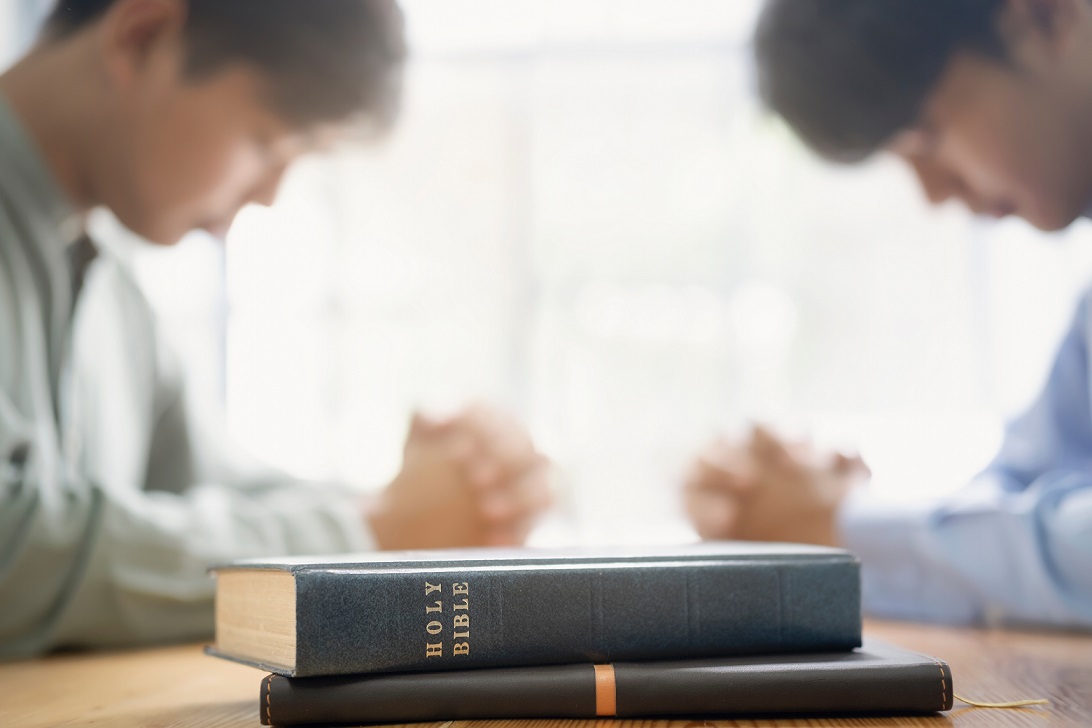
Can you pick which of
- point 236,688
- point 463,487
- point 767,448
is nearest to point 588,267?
point 767,448

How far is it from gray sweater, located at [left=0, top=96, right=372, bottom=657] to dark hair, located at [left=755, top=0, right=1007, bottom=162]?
74 cm

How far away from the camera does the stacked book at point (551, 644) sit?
41cm

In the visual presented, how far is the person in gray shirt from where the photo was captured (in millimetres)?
740

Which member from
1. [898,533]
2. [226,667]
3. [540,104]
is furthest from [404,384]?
[226,667]

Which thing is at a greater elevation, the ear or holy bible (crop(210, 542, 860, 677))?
the ear

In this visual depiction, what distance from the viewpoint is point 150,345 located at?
1.06 m

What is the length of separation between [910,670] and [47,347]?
794mm

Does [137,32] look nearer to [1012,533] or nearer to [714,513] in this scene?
[714,513]

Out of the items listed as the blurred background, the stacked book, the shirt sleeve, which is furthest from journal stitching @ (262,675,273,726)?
the blurred background

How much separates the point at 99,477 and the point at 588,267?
2.07 m

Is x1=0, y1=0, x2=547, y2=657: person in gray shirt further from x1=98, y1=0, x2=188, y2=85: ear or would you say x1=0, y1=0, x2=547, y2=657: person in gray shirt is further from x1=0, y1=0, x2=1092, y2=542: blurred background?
x1=0, y1=0, x2=1092, y2=542: blurred background

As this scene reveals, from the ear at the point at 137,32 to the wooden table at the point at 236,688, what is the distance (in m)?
0.55

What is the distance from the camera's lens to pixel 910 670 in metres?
0.43

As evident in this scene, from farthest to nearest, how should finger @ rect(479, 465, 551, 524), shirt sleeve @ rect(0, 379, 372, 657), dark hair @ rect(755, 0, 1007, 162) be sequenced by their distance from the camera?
dark hair @ rect(755, 0, 1007, 162) → finger @ rect(479, 465, 551, 524) → shirt sleeve @ rect(0, 379, 372, 657)
